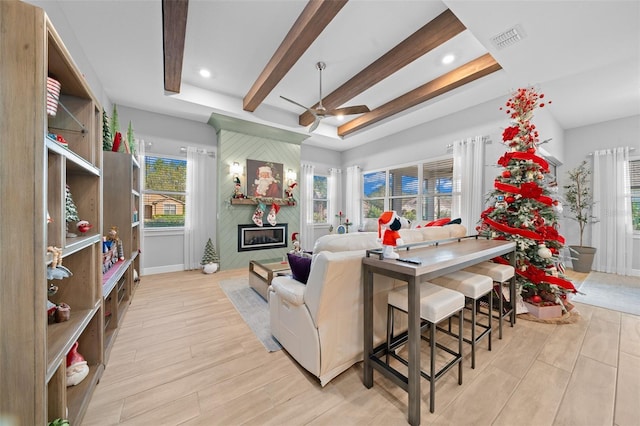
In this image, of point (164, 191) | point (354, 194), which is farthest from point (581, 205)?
point (164, 191)

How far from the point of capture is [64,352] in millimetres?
1114

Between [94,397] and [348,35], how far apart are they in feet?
12.9

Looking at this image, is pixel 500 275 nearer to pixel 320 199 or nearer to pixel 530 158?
pixel 530 158

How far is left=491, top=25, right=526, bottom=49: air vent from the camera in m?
2.20

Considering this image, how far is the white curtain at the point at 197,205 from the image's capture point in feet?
15.1

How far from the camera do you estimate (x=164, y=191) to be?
446 cm

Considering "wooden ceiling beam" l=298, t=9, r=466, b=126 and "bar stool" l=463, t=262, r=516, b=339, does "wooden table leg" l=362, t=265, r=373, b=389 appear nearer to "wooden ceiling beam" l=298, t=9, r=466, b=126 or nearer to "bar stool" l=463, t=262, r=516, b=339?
"bar stool" l=463, t=262, r=516, b=339

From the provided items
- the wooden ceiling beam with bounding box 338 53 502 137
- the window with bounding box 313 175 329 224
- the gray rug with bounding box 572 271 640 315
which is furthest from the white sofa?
the window with bounding box 313 175 329 224

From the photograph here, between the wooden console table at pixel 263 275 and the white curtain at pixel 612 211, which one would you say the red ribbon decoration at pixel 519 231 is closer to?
the wooden console table at pixel 263 275

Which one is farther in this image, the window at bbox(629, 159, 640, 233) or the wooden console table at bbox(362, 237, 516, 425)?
the window at bbox(629, 159, 640, 233)

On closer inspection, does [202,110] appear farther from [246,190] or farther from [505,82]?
[505,82]

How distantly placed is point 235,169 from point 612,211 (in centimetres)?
734

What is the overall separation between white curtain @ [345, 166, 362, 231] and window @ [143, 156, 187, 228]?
13.6 feet

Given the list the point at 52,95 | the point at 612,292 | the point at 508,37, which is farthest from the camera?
the point at 612,292
